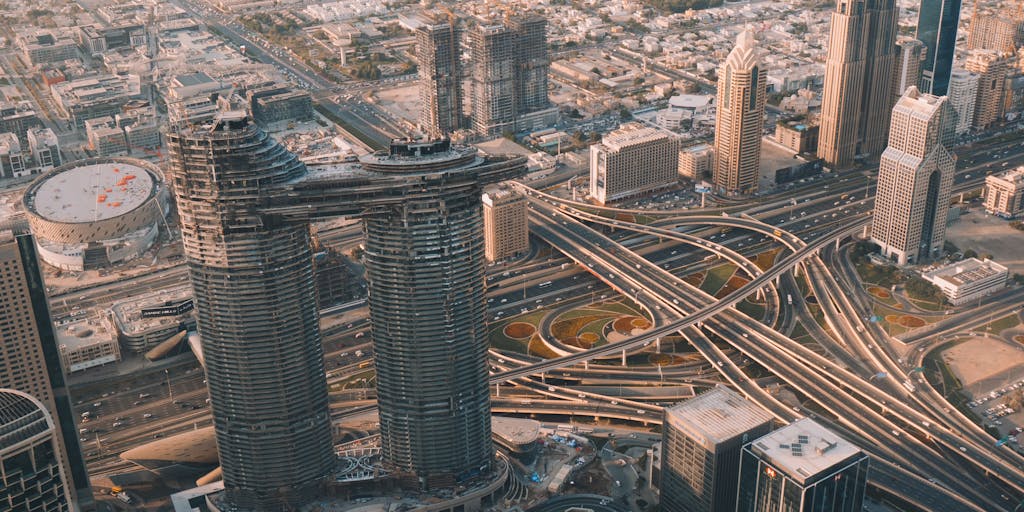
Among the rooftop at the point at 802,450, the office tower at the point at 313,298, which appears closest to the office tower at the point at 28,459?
the office tower at the point at 313,298

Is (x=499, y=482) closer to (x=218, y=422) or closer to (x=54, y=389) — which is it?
(x=218, y=422)

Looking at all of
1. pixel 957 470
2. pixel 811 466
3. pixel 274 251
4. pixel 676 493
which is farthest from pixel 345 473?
pixel 957 470

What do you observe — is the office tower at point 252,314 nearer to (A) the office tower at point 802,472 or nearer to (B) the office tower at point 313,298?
(B) the office tower at point 313,298

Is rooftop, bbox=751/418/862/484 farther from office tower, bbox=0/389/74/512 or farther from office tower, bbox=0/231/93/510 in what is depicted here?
office tower, bbox=0/231/93/510

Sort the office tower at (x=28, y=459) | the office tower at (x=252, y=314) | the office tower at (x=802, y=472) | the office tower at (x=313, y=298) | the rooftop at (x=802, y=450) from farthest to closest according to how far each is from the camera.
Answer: the office tower at (x=313, y=298), the office tower at (x=252, y=314), the rooftop at (x=802, y=450), the office tower at (x=802, y=472), the office tower at (x=28, y=459)

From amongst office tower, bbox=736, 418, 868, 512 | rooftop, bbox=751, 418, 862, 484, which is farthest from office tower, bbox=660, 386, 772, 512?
rooftop, bbox=751, 418, 862, 484
